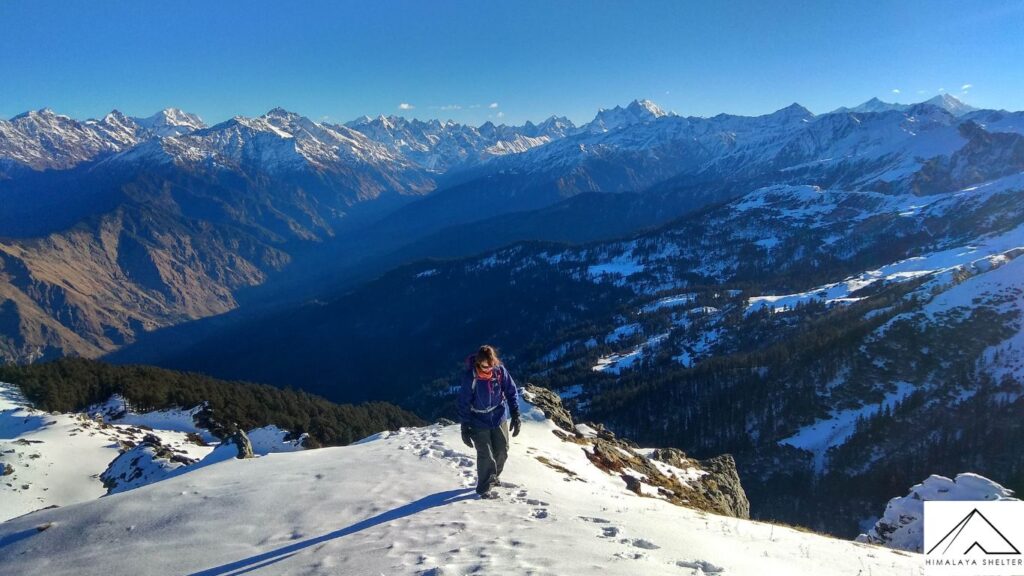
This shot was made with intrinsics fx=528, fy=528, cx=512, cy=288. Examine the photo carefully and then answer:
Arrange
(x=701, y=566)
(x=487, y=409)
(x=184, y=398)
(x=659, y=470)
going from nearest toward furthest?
(x=701, y=566) < (x=487, y=409) < (x=659, y=470) < (x=184, y=398)

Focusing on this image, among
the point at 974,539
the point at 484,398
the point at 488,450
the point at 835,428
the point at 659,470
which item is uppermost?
the point at 484,398

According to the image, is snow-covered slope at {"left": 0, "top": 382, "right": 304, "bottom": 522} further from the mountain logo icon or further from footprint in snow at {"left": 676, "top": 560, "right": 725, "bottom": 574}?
the mountain logo icon

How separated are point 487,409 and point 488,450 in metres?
1.36

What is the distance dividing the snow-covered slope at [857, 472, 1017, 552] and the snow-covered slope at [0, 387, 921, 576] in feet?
42.5

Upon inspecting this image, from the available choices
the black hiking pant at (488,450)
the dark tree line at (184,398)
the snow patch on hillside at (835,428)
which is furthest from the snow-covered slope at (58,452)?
the snow patch on hillside at (835,428)

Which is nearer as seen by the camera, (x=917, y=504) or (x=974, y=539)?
(x=974, y=539)

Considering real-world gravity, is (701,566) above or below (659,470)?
above

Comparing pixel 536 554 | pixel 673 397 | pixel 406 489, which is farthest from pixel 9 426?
pixel 673 397

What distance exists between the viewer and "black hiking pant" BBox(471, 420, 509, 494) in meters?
14.7

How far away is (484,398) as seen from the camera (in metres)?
14.3

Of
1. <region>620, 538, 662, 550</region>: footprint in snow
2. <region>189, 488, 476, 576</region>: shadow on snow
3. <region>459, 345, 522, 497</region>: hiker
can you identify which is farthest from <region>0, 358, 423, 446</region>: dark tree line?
<region>620, 538, 662, 550</region>: footprint in snow

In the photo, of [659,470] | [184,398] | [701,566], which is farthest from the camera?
[184,398]

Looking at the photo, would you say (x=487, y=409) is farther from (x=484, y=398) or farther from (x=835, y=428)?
(x=835, y=428)

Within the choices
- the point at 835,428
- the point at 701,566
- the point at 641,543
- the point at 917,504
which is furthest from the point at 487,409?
the point at 835,428
